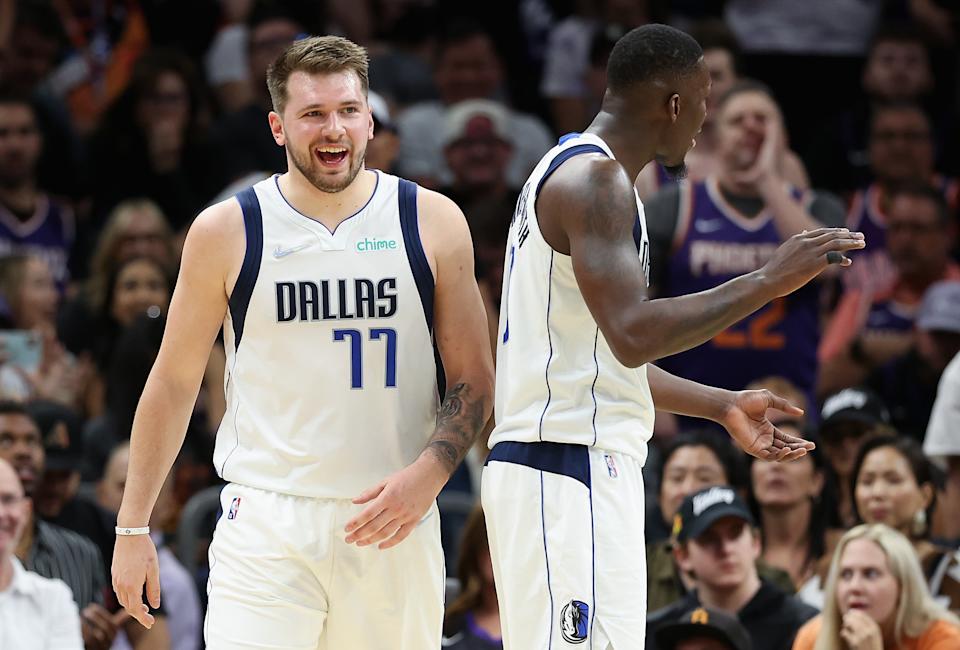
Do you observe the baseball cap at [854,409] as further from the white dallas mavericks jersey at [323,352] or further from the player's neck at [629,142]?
the player's neck at [629,142]

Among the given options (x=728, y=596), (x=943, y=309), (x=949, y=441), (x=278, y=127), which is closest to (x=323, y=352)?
(x=278, y=127)

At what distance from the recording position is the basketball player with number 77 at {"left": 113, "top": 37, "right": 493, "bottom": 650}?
16.7ft

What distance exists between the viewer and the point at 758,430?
4996 mm

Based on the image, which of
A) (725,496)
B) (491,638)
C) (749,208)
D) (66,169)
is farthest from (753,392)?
(66,169)

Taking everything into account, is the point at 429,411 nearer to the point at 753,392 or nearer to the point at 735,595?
the point at 753,392

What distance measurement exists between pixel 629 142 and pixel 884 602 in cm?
307

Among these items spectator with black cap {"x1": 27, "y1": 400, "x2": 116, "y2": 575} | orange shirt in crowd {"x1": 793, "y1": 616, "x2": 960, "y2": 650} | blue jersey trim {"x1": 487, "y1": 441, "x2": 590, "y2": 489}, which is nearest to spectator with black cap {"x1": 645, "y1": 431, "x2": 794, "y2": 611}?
orange shirt in crowd {"x1": 793, "y1": 616, "x2": 960, "y2": 650}

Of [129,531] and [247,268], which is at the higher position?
[247,268]

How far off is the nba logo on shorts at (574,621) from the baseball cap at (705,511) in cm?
280

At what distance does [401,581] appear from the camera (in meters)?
5.16

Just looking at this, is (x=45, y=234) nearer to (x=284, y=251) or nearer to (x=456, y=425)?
(x=284, y=251)

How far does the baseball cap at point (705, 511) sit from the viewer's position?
7.36 m

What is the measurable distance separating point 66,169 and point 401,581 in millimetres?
7168

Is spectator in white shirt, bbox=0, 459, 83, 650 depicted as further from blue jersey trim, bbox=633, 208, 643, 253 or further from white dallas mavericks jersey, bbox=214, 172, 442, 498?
blue jersey trim, bbox=633, 208, 643, 253
